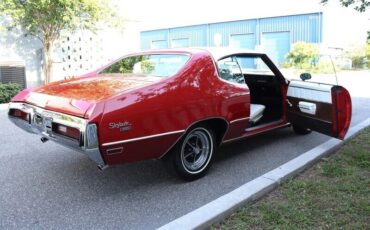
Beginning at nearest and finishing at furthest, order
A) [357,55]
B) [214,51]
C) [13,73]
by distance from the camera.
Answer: [214,51], [13,73], [357,55]

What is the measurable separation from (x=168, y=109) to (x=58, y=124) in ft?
3.59

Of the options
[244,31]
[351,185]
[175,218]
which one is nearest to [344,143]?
[351,185]

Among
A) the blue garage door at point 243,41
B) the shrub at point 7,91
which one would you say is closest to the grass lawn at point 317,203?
the shrub at point 7,91

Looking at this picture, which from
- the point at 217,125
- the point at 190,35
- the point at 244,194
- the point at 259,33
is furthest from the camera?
the point at 190,35

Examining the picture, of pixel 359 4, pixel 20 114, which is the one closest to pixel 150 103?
pixel 20 114

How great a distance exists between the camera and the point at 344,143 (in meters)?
5.46

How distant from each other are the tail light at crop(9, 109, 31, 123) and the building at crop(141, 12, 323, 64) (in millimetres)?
25913

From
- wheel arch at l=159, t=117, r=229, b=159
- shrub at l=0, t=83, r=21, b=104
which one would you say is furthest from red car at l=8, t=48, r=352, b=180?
shrub at l=0, t=83, r=21, b=104

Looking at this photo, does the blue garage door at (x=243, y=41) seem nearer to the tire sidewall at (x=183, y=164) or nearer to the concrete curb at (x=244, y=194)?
the concrete curb at (x=244, y=194)

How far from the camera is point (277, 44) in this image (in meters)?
32.1

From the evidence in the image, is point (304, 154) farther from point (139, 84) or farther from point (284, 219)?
point (139, 84)

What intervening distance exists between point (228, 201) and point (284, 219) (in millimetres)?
528

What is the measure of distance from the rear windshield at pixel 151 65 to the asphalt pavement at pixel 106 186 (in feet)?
3.97

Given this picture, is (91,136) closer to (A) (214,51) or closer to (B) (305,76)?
(A) (214,51)
